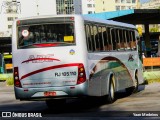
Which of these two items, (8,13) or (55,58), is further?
(8,13)

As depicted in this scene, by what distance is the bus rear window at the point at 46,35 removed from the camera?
1464 centimetres

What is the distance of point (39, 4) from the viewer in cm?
15488

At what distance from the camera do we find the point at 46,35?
582 inches

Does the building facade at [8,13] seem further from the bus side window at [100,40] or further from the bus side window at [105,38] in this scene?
the bus side window at [100,40]

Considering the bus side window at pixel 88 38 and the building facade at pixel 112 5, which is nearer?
the bus side window at pixel 88 38

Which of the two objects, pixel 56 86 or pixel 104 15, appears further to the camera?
pixel 104 15

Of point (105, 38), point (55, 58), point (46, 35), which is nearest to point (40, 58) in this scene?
point (55, 58)

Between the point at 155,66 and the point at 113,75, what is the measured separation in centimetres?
2547

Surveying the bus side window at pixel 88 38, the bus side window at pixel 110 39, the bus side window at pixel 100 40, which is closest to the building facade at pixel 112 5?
the bus side window at pixel 110 39

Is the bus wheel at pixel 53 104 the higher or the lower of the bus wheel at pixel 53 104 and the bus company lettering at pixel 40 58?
the lower

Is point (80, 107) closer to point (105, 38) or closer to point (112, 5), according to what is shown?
point (105, 38)

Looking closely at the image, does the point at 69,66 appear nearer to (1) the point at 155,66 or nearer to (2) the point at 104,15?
(1) the point at 155,66

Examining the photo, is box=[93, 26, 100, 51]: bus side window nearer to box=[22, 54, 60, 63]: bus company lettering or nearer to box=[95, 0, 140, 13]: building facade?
box=[22, 54, 60, 63]: bus company lettering

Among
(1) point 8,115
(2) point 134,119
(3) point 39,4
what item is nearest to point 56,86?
(1) point 8,115
